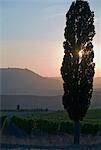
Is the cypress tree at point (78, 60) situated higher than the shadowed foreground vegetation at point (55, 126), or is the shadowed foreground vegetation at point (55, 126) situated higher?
the cypress tree at point (78, 60)

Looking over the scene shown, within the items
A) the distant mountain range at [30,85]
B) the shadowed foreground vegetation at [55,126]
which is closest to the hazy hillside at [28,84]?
the distant mountain range at [30,85]

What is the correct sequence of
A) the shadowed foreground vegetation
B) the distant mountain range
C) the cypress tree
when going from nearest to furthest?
the cypress tree < the shadowed foreground vegetation < the distant mountain range

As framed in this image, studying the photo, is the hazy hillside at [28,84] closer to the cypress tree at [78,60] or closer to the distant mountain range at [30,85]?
the distant mountain range at [30,85]

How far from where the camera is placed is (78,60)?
29.9 m

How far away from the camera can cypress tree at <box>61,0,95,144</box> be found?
29.7 metres

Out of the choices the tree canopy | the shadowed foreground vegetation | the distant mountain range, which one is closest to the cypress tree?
the tree canopy

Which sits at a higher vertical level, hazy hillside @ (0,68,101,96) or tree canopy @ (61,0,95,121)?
hazy hillside @ (0,68,101,96)

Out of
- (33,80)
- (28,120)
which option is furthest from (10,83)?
(28,120)

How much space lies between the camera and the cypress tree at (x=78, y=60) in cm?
2969

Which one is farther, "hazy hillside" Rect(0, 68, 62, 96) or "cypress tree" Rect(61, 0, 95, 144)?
"hazy hillside" Rect(0, 68, 62, 96)

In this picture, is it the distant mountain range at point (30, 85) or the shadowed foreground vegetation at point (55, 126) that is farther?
the distant mountain range at point (30, 85)

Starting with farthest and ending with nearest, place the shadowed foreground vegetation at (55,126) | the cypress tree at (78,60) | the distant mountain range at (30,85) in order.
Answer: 1. the distant mountain range at (30,85)
2. the shadowed foreground vegetation at (55,126)
3. the cypress tree at (78,60)

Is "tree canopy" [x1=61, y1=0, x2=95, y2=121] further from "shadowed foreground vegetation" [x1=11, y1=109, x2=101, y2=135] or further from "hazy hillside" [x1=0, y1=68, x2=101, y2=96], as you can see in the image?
"hazy hillside" [x1=0, y1=68, x2=101, y2=96]

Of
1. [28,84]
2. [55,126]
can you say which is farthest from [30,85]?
[55,126]
